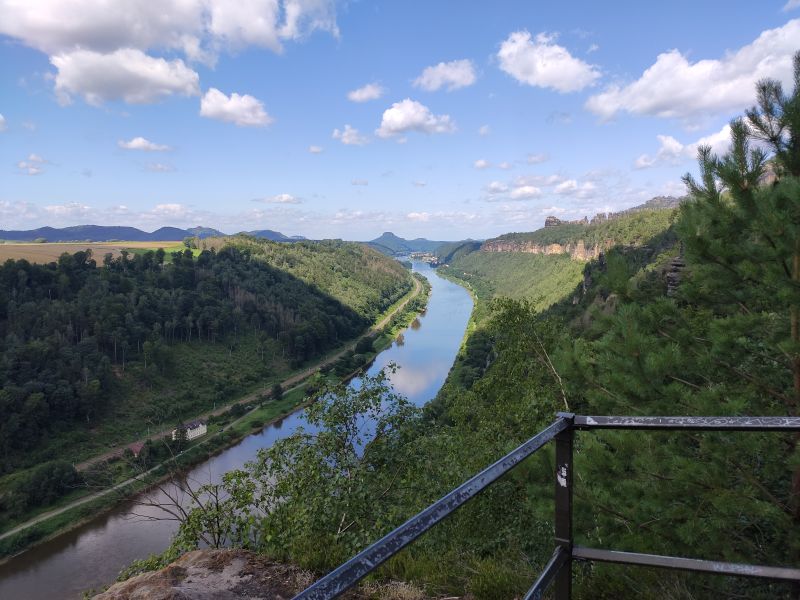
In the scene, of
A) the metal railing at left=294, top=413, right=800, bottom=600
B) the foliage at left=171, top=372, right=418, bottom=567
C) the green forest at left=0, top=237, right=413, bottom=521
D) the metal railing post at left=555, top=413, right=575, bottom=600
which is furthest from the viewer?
the green forest at left=0, top=237, right=413, bottom=521

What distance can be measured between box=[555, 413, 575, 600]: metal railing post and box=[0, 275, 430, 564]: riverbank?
14.6 ft

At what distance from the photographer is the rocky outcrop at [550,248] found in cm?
10054

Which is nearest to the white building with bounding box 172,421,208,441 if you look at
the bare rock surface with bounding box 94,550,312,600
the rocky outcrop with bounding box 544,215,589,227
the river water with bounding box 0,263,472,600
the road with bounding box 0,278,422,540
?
the road with bounding box 0,278,422,540

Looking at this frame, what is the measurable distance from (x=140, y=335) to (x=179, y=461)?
44.1 metres

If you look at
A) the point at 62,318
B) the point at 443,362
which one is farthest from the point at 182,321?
the point at 443,362

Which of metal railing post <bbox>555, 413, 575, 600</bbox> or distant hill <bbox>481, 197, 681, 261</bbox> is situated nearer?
metal railing post <bbox>555, 413, 575, 600</bbox>

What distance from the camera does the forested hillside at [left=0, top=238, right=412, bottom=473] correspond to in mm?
43250

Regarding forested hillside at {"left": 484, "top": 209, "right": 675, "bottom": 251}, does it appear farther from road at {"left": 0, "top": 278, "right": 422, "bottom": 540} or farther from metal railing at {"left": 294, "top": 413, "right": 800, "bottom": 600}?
metal railing at {"left": 294, "top": 413, "right": 800, "bottom": 600}

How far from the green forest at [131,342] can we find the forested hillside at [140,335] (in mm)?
154

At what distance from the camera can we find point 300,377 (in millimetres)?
62094

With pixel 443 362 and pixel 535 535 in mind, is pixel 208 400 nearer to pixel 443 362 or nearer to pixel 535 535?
pixel 443 362

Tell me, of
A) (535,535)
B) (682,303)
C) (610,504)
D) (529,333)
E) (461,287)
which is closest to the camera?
(610,504)

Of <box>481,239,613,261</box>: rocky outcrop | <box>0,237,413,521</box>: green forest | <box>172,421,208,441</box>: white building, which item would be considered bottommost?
<box>172,421,208,441</box>: white building

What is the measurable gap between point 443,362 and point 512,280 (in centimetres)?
7712
